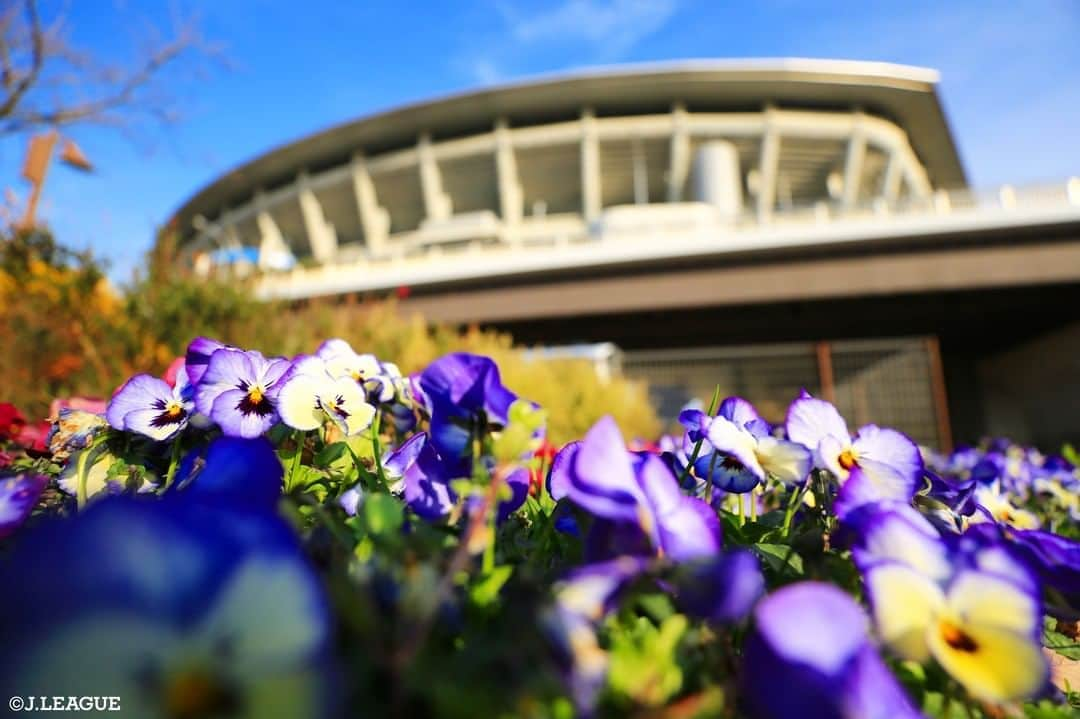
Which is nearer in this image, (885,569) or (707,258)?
(885,569)

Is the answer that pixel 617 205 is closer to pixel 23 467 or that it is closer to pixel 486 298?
pixel 486 298

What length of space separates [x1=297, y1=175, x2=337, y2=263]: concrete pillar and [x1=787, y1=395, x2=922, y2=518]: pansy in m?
38.0

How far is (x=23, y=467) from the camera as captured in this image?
1.17 metres

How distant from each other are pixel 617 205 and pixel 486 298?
23684 millimetres

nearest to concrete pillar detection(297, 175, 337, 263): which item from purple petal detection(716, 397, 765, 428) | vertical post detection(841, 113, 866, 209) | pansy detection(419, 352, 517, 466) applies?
vertical post detection(841, 113, 866, 209)

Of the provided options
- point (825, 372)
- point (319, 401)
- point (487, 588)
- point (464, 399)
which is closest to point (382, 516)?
point (487, 588)

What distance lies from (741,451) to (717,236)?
58.9 ft

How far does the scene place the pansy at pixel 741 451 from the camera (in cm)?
83

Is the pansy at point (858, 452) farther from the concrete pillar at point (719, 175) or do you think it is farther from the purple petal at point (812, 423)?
the concrete pillar at point (719, 175)

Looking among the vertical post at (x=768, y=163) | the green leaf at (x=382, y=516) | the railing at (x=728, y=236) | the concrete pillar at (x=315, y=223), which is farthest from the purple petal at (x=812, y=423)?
the concrete pillar at (x=315, y=223)

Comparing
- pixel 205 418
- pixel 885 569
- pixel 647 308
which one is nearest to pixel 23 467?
pixel 205 418

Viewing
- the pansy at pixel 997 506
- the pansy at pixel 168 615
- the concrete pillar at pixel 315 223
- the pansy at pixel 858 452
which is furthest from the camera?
the concrete pillar at pixel 315 223

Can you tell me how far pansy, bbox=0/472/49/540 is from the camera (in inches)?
27.1

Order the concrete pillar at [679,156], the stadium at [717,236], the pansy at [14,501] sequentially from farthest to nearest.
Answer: the concrete pillar at [679,156], the stadium at [717,236], the pansy at [14,501]
